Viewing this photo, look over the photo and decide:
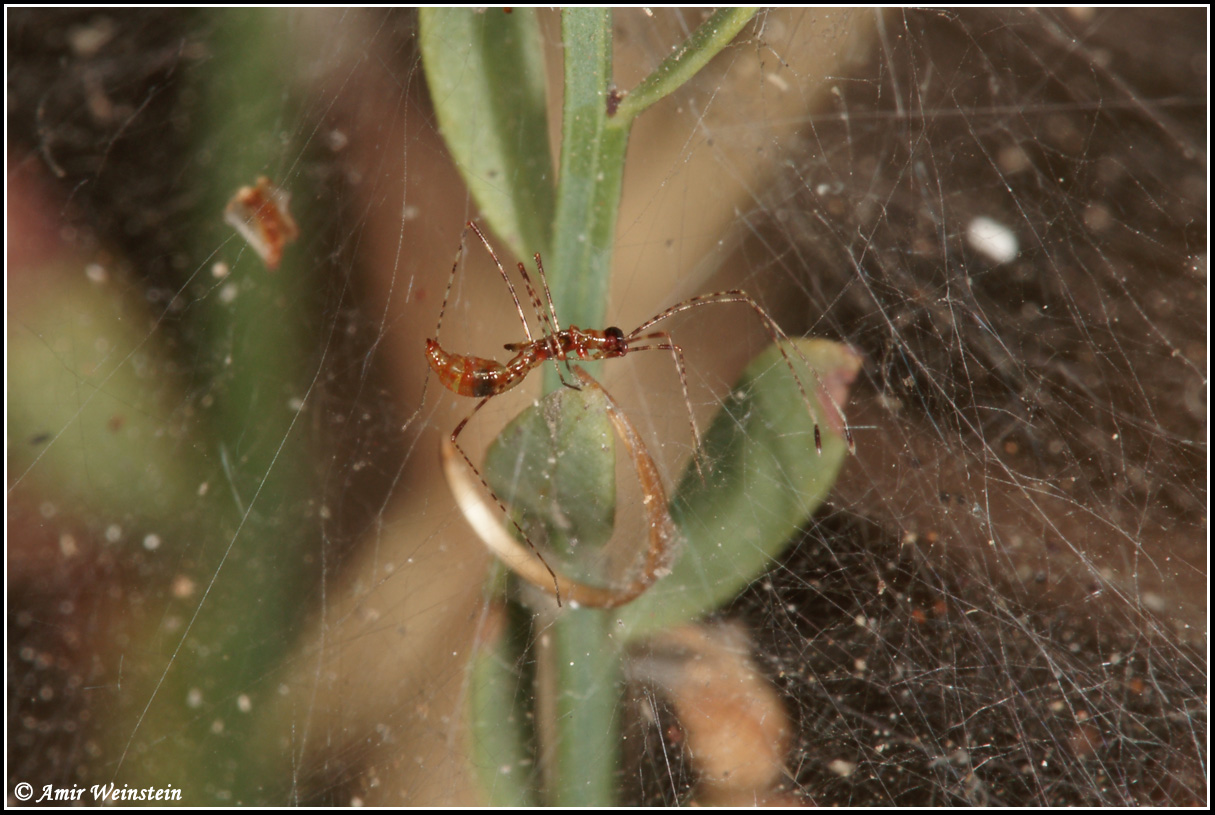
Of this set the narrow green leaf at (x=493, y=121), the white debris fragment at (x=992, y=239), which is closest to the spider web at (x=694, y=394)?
the white debris fragment at (x=992, y=239)

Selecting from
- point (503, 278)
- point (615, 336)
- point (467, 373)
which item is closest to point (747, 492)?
point (615, 336)

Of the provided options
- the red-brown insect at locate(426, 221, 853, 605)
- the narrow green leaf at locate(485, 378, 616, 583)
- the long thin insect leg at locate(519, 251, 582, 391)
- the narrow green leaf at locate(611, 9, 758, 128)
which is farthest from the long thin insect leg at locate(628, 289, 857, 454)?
the narrow green leaf at locate(611, 9, 758, 128)

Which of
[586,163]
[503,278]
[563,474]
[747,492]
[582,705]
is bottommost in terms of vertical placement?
[582,705]

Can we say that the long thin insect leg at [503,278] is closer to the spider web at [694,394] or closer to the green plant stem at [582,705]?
the spider web at [694,394]

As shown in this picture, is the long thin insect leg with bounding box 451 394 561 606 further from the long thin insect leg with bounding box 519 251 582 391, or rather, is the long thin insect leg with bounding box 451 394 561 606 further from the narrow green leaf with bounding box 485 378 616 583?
the long thin insect leg with bounding box 519 251 582 391

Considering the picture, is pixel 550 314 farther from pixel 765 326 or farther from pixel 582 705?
pixel 582 705
